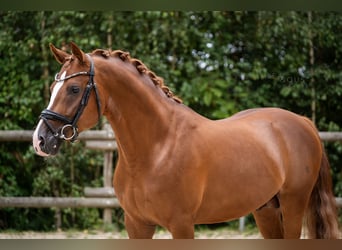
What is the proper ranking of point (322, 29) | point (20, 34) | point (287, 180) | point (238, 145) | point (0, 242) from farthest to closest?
point (20, 34)
point (322, 29)
point (287, 180)
point (238, 145)
point (0, 242)

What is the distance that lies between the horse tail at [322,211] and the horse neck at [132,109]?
1.13 meters

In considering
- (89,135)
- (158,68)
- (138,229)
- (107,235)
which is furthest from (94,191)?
(138,229)

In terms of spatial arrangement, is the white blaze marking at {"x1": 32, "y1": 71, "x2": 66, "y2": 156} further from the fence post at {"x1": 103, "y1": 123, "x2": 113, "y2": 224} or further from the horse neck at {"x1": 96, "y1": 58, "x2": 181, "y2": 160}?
the fence post at {"x1": 103, "y1": 123, "x2": 113, "y2": 224}

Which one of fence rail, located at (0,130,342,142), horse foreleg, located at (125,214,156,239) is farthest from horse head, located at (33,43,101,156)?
fence rail, located at (0,130,342,142)

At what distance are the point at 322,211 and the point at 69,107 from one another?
5.38 ft

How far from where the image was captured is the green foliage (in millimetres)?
4762

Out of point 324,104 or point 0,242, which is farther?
point 324,104

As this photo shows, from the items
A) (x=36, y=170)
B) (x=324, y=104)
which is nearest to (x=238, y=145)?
(x=324, y=104)

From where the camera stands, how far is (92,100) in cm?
229

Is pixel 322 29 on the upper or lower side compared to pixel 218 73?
upper

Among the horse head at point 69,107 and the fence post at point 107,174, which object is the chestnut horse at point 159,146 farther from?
the fence post at point 107,174

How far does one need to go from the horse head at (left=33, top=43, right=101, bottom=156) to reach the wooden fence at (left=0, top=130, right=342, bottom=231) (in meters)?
2.40

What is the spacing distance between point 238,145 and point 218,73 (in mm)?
2558

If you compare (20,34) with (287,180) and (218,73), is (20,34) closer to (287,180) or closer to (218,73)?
(218,73)
